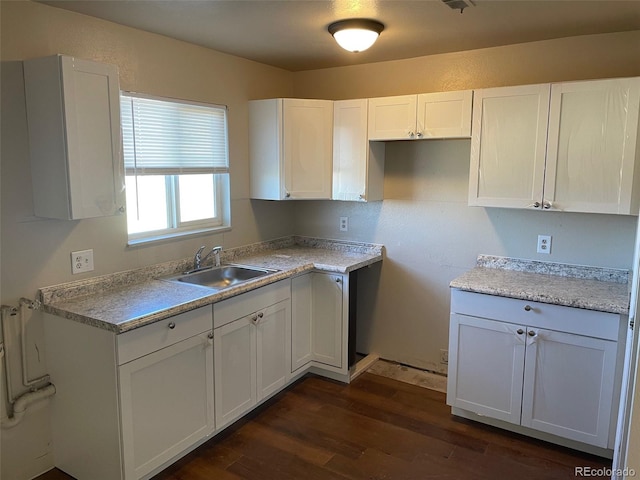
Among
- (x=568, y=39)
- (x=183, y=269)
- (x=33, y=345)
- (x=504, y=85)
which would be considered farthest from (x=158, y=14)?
(x=568, y=39)

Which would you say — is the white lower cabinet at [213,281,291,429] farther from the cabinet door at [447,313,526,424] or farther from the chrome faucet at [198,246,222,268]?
the cabinet door at [447,313,526,424]

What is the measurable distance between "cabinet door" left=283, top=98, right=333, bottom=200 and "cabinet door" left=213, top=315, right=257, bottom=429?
114 centimetres

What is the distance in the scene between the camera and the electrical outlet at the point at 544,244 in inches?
118

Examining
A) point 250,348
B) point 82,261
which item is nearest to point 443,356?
point 250,348

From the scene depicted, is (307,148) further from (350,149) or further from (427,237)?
(427,237)

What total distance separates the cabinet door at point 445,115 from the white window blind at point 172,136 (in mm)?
1388

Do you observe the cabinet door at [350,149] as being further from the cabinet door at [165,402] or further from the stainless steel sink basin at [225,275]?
the cabinet door at [165,402]

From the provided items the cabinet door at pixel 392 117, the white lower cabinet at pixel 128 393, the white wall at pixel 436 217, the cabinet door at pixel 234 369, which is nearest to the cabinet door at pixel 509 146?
the white wall at pixel 436 217

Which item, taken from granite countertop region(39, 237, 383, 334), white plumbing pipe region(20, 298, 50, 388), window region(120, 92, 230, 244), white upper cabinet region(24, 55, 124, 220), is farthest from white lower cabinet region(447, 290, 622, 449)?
white plumbing pipe region(20, 298, 50, 388)

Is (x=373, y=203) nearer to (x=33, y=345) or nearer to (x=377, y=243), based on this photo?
(x=377, y=243)

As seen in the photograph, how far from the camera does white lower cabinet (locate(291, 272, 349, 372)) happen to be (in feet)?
10.8

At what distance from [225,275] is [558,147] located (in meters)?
2.24

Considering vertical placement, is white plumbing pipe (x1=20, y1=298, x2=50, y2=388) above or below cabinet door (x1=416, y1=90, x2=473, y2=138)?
below

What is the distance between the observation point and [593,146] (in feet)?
8.46
